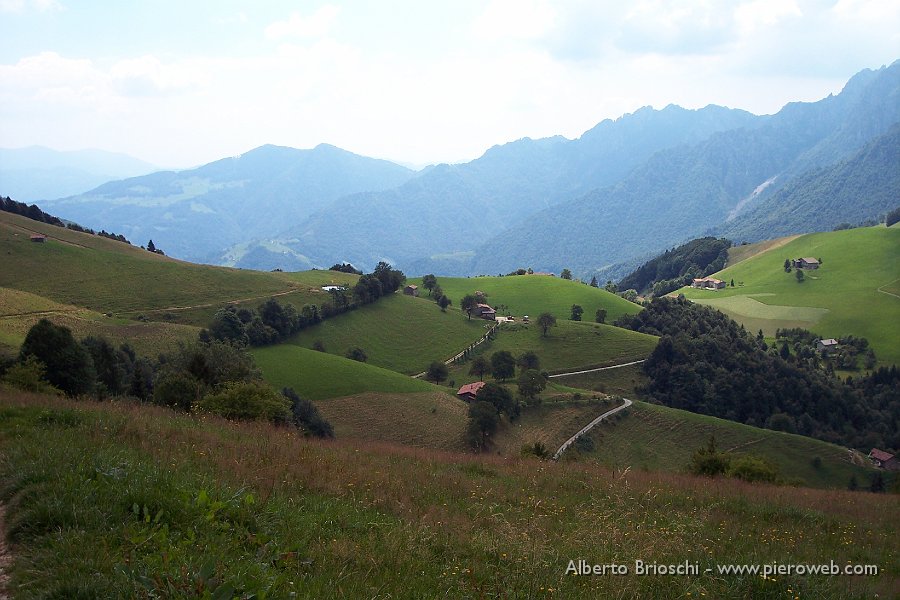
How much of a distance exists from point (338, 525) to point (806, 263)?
205665mm

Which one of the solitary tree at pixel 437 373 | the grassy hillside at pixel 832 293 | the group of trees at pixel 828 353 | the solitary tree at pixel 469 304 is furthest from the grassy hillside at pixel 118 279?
→ the grassy hillside at pixel 832 293

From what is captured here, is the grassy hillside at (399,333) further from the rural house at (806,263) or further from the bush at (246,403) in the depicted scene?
the rural house at (806,263)

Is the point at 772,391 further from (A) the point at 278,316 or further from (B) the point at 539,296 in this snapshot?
(A) the point at 278,316

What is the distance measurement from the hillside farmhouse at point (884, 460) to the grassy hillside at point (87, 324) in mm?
96623

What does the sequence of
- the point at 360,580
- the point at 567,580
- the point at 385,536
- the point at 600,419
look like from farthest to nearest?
the point at 600,419, the point at 385,536, the point at 567,580, the point at 360,580

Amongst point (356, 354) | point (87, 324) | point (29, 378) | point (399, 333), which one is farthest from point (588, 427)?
point (87, 324)

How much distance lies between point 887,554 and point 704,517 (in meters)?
3.64

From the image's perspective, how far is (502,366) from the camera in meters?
81.3

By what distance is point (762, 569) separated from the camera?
8422 mm

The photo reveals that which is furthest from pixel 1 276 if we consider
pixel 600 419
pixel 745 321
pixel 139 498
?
pixel 745 321

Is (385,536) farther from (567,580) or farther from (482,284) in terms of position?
(482,284)

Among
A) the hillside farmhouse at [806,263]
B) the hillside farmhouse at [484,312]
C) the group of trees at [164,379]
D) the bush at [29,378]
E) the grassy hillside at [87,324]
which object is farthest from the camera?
the hillside farmhouse at [806,263]

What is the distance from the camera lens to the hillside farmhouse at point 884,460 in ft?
248

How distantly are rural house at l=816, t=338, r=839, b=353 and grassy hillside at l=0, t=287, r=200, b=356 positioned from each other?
129791mm
